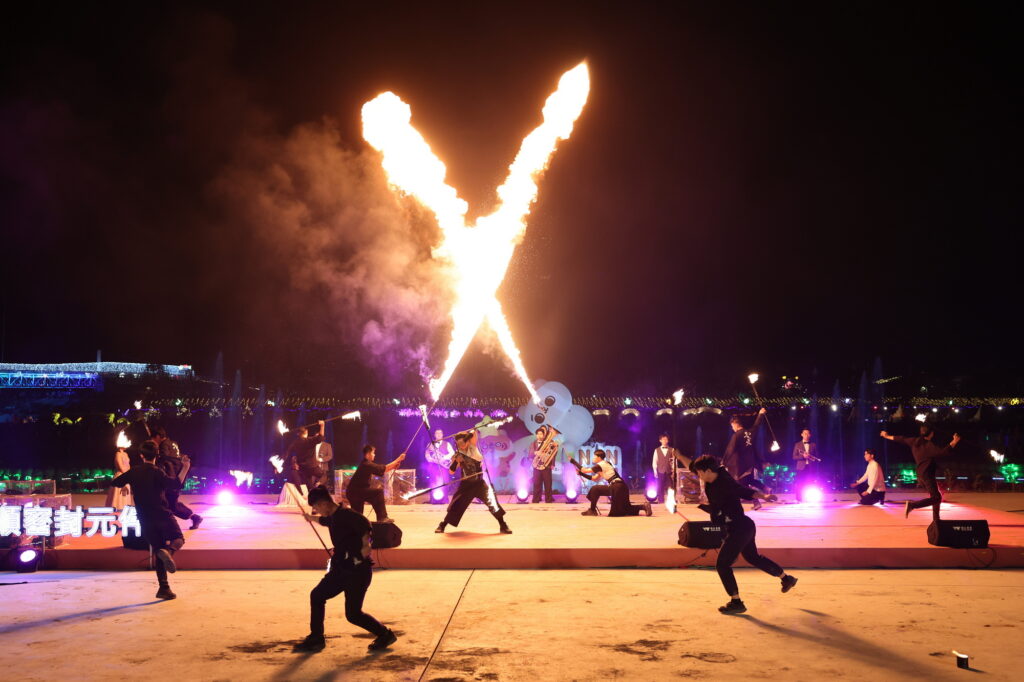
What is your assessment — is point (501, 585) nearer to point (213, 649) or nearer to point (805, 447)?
A: point (213, 649)

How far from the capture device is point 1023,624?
7910 mm

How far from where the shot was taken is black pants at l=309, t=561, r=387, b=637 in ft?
23.6

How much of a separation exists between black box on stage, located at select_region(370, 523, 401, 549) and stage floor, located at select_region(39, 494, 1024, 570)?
5.2 inches

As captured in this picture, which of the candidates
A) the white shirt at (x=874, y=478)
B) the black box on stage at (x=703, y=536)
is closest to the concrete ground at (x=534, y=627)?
the black box on stage at (x=703, y=536)

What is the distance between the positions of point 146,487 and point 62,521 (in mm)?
3365

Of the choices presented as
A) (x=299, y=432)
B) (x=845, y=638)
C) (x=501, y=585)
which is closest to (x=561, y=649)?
(x=845, y=638)

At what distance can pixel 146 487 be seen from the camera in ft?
31.9

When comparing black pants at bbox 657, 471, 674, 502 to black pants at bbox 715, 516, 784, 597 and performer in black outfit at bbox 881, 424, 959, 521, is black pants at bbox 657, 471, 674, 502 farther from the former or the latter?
black pants at bbox 715, 516, 784, 597

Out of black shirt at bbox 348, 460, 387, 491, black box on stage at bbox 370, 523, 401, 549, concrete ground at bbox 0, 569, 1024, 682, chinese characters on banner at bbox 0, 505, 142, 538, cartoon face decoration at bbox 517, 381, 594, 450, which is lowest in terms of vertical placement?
concrete ground at bbox 0, 569, 1024, 682

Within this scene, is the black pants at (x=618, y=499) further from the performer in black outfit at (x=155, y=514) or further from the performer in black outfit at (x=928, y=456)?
the performer in black outfit at (x=155, y=514)

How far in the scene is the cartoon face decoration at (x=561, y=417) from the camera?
87.2 ft

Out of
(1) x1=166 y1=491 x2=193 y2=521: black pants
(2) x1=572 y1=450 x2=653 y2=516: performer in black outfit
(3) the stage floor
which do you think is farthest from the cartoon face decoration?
(1) x1=166 y1=491 x2=193 y2=521: black pants

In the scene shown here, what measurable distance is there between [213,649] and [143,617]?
1748 millimetres

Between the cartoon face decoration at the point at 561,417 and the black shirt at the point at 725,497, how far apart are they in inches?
669
